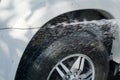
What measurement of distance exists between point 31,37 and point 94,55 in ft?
2.51

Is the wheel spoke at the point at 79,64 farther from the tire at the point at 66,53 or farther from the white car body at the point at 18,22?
the white car body at the point at 18,22

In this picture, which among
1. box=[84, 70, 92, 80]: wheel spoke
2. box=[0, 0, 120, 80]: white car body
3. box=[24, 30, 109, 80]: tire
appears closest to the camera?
box=[0, 0, 120, 80]: white car body

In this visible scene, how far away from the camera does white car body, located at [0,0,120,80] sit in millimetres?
3441

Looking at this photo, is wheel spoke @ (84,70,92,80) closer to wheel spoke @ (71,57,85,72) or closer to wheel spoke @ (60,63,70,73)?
wheel spoke @ (71,57,85,72)

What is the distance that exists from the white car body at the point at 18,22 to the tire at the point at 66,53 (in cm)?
24

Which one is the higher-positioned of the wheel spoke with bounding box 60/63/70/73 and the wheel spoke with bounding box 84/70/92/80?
the wheel spoke with bounding box 60/63/70/73

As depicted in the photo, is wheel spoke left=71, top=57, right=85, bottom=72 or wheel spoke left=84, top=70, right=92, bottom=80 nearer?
wheel spoke left=71, top=57, right=85, bottom=72

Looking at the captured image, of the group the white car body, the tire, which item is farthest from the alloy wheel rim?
the white car body

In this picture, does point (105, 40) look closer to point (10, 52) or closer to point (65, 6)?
point (65, 6)

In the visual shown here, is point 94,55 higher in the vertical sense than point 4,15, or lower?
lower

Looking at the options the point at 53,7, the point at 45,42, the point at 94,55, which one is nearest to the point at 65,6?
the point at 53,7

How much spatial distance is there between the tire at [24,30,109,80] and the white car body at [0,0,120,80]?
0.24m

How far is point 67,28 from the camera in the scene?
374 cm

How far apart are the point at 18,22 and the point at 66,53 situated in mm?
610
